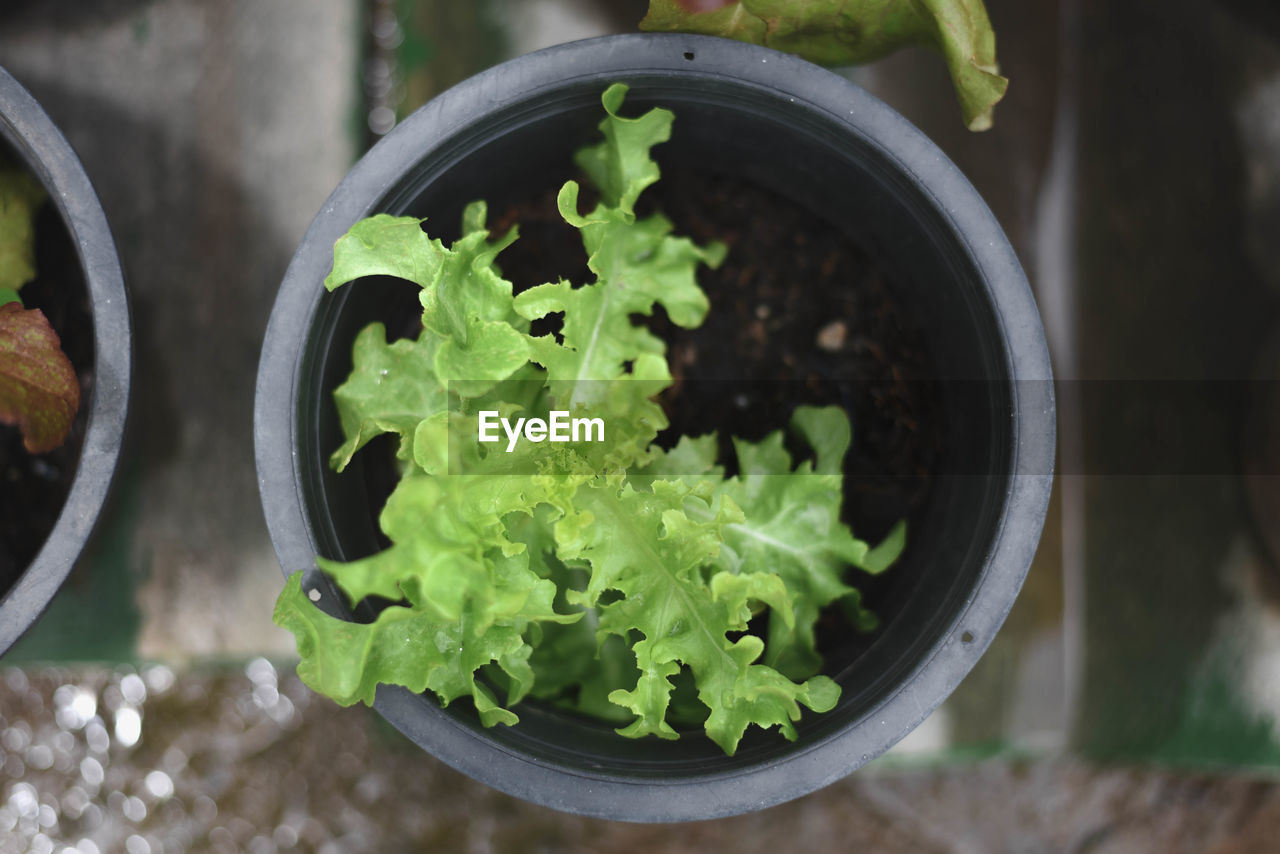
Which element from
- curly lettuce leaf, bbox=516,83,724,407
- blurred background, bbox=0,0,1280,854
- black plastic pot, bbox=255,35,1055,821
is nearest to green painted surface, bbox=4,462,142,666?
blurred background, bbox=0,0,1280,854

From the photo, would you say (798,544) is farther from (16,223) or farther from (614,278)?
(16,223)

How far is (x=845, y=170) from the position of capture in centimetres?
71

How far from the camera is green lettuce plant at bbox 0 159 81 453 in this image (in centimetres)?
67

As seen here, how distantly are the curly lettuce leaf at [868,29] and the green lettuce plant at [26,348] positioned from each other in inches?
19.4

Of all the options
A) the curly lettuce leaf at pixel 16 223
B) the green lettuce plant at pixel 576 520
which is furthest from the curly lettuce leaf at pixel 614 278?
the curly lettuce leaf at pixel 16 223

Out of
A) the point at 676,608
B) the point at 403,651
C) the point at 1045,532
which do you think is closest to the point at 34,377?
the point at 403,651

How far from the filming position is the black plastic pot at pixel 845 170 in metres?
0.61

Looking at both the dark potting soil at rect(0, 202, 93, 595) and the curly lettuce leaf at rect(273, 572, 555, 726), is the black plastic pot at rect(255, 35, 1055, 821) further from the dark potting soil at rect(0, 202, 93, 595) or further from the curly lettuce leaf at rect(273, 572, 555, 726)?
the dark potting soil at rect(0, 202, 93, 595)

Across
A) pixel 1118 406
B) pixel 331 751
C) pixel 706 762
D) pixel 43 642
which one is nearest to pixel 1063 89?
pixel 1118 406

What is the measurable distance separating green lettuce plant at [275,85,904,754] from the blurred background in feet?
1.35

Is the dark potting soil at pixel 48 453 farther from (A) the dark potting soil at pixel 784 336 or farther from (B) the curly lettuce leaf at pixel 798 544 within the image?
(B) the curly lettuce leaf at pixel 798 544

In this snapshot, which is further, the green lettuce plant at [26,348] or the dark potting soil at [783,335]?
the dark potting soil at [783,335]

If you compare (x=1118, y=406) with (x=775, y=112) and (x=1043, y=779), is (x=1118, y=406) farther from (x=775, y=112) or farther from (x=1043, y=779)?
(x=775, y=112)

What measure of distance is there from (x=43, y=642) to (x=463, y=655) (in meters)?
0.68
